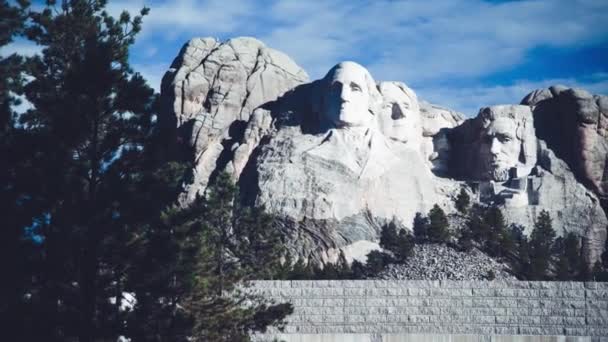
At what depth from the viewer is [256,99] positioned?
37.3m

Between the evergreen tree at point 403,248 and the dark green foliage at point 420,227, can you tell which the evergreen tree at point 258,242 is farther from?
the dark green foliage at point 420,227

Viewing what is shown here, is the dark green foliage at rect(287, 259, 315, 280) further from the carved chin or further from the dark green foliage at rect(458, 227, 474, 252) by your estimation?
the carved chin

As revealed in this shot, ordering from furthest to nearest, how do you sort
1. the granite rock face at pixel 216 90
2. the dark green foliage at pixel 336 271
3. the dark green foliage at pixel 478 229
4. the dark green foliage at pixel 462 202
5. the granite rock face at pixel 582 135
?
the granite rock face at pixel 582 135, the granite rock face at pixel 216 90, the dark green foliage at pixel 462 202, the dark green foliage at pixel 478 229, the dark green foliage at pixel 336 271

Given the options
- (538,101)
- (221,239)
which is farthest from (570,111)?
(221,239)

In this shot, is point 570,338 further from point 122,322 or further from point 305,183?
point 122,322

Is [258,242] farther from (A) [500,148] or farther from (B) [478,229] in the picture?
(A) [500,148]

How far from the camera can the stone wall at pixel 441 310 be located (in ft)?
90.3

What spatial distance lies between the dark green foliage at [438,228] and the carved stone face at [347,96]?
3189 millimetres

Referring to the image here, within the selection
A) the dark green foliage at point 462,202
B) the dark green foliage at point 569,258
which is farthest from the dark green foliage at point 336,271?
the dark green foliage at point 569,258

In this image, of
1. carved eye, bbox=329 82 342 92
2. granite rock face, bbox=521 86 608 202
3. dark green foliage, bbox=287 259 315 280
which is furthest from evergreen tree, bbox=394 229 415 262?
granite rock face, bbox=521 86 608 202

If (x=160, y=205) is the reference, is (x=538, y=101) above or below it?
above

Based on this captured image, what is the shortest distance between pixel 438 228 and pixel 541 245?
281cm

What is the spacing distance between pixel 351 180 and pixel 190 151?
4.90 m

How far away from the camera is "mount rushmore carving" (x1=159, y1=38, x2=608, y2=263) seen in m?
33.5
